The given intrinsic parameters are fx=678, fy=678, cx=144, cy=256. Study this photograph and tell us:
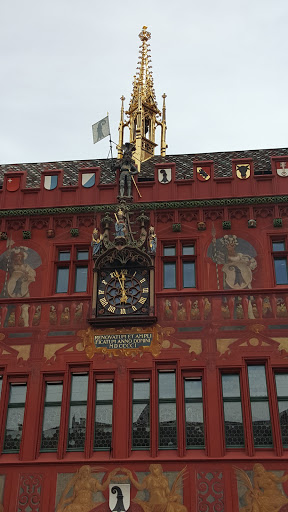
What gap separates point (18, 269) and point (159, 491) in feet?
25.8

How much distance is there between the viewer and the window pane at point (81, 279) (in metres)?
20.3

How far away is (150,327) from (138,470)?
3.94 metres

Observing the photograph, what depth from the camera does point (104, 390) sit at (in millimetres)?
18516

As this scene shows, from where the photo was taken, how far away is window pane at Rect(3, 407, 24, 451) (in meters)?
18.0

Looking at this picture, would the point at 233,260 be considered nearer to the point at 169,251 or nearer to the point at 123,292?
the point at 169,251

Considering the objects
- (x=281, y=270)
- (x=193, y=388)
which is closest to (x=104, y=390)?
(x=193, y=388)

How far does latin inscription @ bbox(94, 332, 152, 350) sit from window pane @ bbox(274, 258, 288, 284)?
4158mm

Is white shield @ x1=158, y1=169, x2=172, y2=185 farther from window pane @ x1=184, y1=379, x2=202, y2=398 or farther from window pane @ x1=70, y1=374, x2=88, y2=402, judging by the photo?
window pane @ x1=70, y1=374, x2=88, y2=402

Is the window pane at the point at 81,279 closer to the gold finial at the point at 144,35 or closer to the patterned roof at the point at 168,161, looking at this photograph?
the patterned roof at the point at 168,161

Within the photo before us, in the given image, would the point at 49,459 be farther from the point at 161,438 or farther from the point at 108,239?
the point at 108,239

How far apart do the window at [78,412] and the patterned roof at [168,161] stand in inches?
328

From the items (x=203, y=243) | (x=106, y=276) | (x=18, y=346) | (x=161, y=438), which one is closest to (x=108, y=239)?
(x=106, y=276)

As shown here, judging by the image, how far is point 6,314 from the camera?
19766 mm

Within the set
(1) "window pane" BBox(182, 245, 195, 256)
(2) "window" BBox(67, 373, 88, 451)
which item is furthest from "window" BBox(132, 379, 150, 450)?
(1) "window pane" BBox(182, 245, 195, 256)
